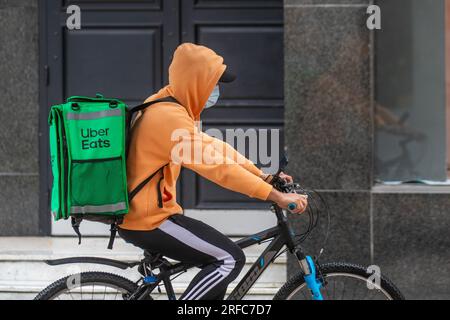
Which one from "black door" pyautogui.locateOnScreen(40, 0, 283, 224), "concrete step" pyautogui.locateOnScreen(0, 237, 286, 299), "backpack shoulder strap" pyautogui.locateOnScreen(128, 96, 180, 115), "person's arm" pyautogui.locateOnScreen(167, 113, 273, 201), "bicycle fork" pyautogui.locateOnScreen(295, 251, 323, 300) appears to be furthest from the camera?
"black door" pyautogui.locateOnScreen(40, 0, 283, 224)

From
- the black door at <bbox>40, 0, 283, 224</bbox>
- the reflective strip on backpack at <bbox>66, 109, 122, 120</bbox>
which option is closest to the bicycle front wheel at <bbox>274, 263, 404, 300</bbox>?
the reflective strip on backpack at <bbox>66, 109, 122, 120</bbox>

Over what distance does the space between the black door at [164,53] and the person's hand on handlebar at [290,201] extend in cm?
320

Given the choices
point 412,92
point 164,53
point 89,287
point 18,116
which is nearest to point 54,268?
point 18,116

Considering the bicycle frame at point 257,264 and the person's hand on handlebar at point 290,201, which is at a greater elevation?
the person's hand on handlebar at point 290,201

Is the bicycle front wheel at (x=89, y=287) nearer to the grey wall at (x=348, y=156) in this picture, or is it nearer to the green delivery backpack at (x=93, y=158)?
the green delivery backpack at (x=93, y=158)

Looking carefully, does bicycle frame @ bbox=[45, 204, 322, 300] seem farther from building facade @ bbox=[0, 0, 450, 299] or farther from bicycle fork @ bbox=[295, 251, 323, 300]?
building facade @ bbox=[0, 0, 450, 299]

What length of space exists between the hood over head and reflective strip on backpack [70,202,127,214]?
0.59m

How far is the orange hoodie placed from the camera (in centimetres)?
400

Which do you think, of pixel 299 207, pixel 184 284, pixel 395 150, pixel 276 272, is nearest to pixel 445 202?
pixel 395 150

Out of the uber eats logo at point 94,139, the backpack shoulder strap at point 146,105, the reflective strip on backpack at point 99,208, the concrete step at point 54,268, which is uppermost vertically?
the backpack shoulder strap at point 146,105

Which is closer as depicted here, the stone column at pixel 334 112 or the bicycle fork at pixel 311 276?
the bicycle fork at pixel 311 276

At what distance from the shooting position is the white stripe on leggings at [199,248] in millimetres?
4141

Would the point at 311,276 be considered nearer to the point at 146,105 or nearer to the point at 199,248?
the point at 199,248

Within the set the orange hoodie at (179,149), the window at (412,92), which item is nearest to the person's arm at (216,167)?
the orange hoodie at (179,149)
